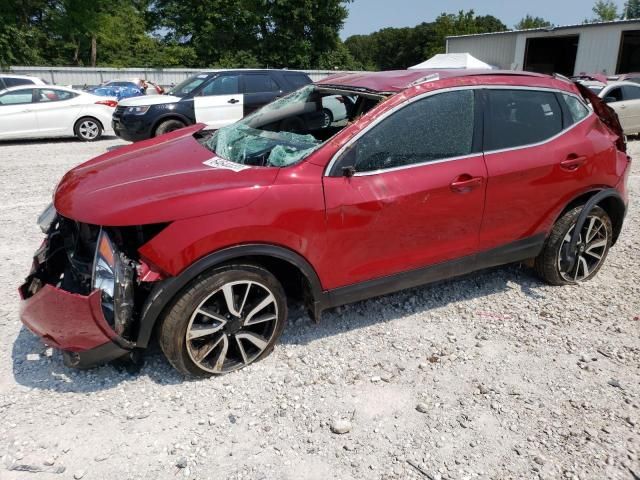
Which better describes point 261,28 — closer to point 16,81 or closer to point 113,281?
point 16,81

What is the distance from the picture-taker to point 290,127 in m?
3.91

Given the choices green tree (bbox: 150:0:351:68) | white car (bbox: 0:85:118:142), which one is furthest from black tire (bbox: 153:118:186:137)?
green tree (bbox: 150:0:351:68)

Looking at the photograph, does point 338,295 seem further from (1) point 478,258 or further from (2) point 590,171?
(2) point 590,171

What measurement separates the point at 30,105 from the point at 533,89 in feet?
36.0

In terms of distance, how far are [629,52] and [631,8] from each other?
68.3 metres

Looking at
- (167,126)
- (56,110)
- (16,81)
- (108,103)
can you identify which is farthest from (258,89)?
(16,81)

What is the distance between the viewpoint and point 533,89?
3.75m

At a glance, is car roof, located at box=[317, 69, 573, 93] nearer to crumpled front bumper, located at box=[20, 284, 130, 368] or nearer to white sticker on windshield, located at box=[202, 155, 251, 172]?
white sticker on windshield, located at box=[202, 155, 251, 172]

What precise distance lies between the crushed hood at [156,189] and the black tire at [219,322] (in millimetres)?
395

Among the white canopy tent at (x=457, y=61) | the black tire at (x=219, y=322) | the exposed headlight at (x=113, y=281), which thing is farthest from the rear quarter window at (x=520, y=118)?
the white canopy tent at (x=457, y=61)

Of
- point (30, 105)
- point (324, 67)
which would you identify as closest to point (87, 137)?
point (30, 105)

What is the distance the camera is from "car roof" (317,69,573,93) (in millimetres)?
3348

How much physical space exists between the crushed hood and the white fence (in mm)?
23113

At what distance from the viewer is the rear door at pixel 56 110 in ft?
36.4
